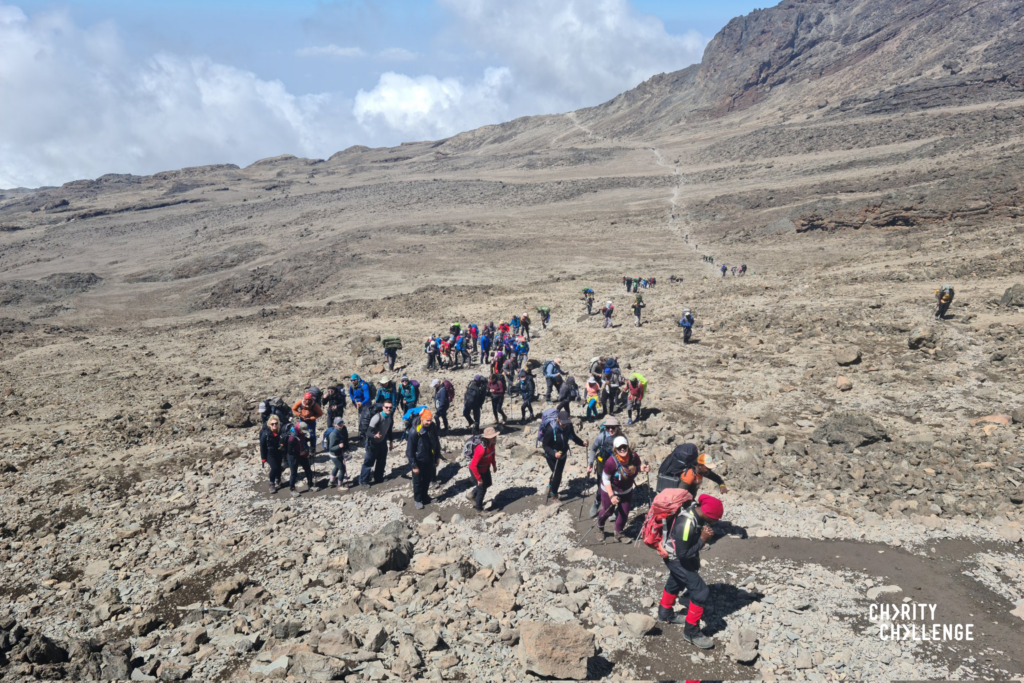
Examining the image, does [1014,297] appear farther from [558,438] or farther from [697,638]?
[697,638]

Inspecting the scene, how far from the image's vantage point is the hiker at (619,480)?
281 inches

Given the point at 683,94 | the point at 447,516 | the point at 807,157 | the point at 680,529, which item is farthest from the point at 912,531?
the point at 683,94

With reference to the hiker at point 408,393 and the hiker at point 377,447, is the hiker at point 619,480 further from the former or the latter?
the hiker at point 408,393

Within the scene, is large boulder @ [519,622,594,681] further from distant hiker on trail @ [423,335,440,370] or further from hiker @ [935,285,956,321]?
hiker @ [935,285,956,321]

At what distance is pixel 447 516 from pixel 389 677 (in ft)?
11.8

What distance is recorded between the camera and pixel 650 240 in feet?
161

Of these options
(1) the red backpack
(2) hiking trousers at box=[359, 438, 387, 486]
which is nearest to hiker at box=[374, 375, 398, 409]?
(2) hiking trousers at box=[359, 438, 387, 486]

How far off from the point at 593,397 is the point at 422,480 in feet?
16.0

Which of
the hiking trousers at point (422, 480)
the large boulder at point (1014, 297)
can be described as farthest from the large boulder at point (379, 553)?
the large boulder at point (1014, 297)

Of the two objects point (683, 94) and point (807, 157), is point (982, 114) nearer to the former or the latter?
point (807, 157)

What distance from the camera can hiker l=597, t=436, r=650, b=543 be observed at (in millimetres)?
7125

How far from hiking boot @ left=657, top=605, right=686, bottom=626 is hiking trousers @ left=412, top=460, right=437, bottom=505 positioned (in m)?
4.40

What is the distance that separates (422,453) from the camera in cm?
885

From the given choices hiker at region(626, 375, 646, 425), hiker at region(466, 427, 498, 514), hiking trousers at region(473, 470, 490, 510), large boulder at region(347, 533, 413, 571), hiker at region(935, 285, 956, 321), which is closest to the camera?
large boulder at region(347, 533, 413, 571)
